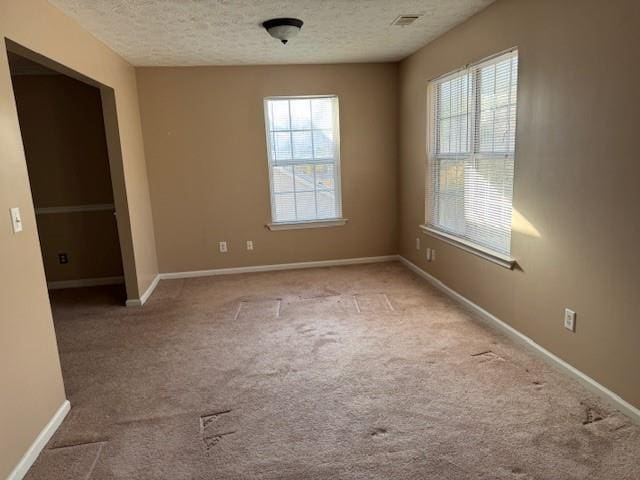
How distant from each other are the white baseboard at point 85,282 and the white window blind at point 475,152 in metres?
3.64

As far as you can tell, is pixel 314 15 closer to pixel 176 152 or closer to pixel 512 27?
pixel 512 27

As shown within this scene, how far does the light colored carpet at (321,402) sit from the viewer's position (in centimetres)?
186

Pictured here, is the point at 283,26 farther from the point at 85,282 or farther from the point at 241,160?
the point at 85,282

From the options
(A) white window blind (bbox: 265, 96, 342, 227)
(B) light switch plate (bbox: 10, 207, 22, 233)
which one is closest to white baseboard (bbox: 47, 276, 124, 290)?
(A) white window blind (bbox: 265, 96, 342, 227)

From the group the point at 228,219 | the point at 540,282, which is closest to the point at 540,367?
the point at 540,282

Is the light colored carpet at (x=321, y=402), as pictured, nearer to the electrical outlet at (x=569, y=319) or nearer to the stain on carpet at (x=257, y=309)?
the stain on carpet at (x=257, y=309)

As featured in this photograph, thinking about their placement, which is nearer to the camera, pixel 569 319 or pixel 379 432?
pixel 379 432

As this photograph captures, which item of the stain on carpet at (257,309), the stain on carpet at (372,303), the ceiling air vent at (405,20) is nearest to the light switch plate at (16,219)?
the stain on carpet at (257,309)

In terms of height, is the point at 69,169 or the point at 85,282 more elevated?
the point at 69,169

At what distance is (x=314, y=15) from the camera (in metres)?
3.03

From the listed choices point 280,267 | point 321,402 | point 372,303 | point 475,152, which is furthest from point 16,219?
point 280,267

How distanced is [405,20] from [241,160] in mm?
2355

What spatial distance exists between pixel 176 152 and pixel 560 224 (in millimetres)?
3864

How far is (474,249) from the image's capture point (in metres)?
3.40
